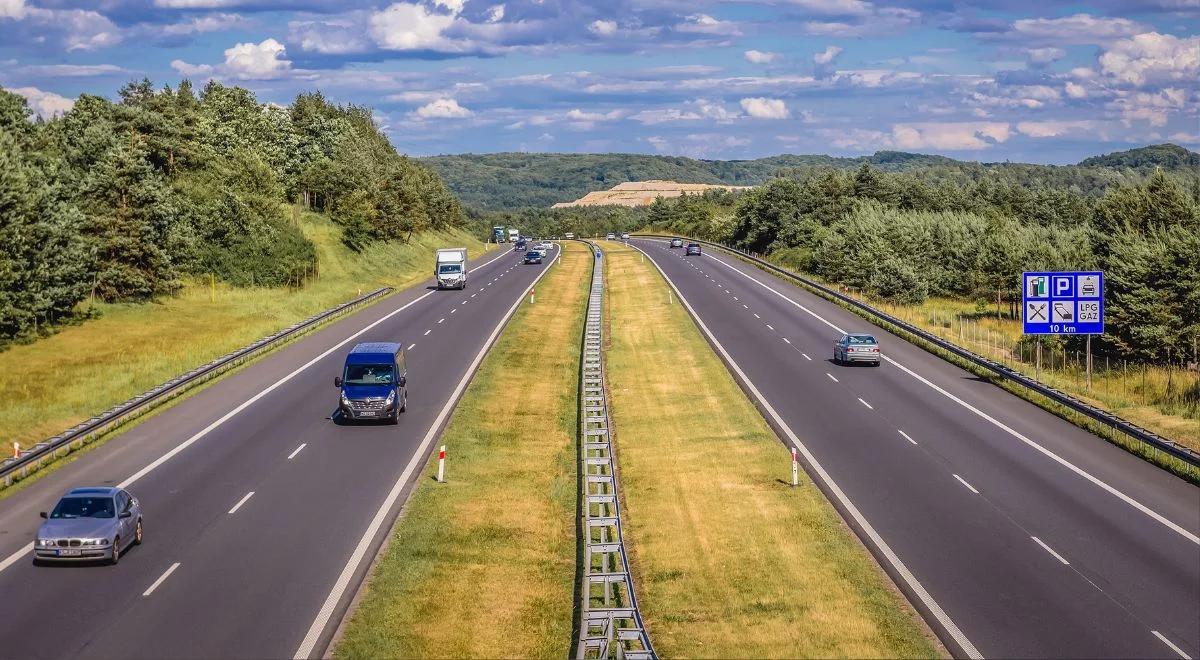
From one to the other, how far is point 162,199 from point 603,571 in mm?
60733

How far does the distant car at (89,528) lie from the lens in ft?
74.5

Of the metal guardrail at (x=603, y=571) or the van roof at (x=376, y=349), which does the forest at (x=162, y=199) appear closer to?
the van roof at (x=376, y=349)

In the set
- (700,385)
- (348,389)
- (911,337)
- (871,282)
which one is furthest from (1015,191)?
(348,389)

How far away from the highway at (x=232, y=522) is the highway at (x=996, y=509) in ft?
37.3

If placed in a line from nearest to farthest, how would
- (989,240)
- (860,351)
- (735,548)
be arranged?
(735,548) → (860,351) → (989,240)

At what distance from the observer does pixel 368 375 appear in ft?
126

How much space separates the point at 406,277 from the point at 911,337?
190 ft

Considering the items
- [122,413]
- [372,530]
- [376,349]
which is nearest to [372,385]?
[376,349]

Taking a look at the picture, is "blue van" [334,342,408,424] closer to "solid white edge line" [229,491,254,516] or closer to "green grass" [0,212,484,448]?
"solid white edge line" [229,491,254,516]

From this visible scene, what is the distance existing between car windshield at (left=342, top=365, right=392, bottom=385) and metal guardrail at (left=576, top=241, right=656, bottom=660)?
22.1ft

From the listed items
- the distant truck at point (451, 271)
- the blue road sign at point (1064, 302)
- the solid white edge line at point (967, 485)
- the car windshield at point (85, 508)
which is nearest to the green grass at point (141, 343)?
the distant truck at point (451, 271)

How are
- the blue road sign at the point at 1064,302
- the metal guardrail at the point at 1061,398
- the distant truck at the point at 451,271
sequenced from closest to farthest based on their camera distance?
the metal guardrail at the point at 1061,398 < the blue road sign at the point at 1064,302 < the distant truck at the point at 451,271

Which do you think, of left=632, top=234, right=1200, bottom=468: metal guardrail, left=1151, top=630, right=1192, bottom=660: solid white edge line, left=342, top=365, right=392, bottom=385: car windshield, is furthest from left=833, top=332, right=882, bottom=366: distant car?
left=1151, top=630, right=1192, bottom=660: solid white edge line

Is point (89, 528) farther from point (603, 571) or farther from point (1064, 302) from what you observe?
point (1064, 302)
